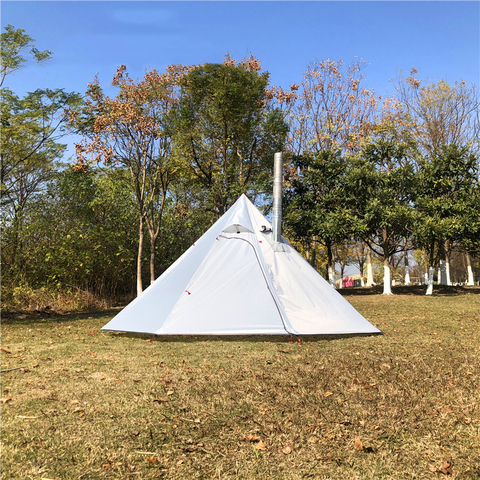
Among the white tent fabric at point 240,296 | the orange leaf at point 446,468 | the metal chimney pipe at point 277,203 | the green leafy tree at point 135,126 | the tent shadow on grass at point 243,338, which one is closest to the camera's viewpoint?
the orange leaf at point 446,468

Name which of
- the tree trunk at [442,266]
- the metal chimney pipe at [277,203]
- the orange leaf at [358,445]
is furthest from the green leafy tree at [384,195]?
the orange leaf at [358,445]

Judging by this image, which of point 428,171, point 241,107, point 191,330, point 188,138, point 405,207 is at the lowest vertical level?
point 191,330

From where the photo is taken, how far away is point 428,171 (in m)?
19.5

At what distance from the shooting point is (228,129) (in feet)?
64.2

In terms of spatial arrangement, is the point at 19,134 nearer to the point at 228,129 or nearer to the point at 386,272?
the point at 228,129

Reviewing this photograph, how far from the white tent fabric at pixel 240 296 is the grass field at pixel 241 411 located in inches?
18.1

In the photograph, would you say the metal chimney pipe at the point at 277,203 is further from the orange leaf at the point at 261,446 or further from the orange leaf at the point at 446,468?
the orange leaf at the point at 446,468

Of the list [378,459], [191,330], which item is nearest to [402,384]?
[378,459]

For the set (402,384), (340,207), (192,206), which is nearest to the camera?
(402,384)

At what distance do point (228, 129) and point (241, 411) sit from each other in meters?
17.0

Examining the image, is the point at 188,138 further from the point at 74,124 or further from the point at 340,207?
the point at 340,207

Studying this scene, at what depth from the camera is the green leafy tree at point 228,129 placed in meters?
18.3

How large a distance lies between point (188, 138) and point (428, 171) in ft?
37.0

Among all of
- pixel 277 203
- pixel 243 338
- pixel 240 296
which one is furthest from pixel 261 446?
pixel 277 203
